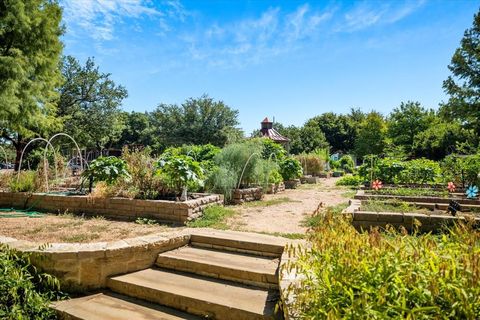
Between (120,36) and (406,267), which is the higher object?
(120,36)

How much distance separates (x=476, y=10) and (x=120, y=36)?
65.1 ft

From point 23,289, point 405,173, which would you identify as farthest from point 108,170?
point 405,173

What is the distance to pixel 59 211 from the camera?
671 cm

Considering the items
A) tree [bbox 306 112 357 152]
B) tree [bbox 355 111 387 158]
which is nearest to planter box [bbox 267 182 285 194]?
tree [bbox 355 111 387 158]

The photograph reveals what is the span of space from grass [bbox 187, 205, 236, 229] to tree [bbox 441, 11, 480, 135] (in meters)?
17.1

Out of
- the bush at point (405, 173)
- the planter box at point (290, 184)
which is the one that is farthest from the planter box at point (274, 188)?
the bush at point (405, 173)

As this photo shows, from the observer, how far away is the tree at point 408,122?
24.9 metres

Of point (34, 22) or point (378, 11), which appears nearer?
point (378, 11)

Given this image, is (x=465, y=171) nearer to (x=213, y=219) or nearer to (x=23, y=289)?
(x=213, y=219)

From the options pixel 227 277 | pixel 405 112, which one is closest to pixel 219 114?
pixel 405 112

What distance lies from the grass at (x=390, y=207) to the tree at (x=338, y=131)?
37.0 meters

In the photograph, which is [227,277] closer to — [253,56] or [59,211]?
[59,211]

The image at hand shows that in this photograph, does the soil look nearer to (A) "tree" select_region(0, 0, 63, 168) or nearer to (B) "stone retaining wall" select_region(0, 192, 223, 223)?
(B) "stone retaining wall" select_region(0, 192, 223, 223)

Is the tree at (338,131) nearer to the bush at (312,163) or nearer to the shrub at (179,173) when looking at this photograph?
the bush at (312,163)
